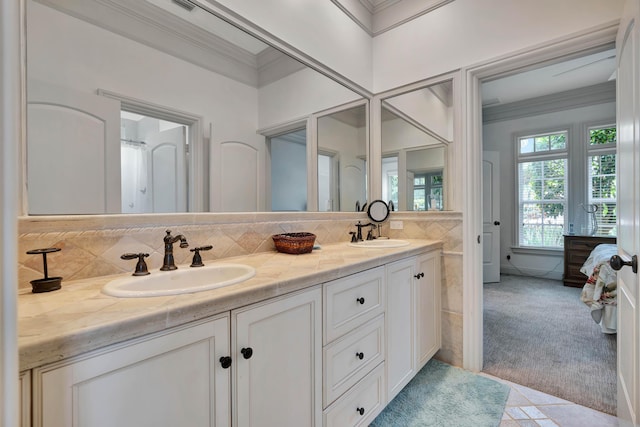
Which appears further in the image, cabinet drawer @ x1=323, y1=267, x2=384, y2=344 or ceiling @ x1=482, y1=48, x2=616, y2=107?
ceiling @ x1=482, y1=48, x2=616, y2=107

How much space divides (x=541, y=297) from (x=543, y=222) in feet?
5.48

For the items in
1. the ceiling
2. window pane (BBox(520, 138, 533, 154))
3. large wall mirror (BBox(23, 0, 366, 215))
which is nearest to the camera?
large wall mirror (BBox(23, 0, 366, 215))

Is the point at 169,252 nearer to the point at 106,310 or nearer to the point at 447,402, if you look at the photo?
the point at 106,310

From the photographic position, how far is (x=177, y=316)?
0.72 m

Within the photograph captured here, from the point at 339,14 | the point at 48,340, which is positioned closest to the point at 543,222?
the point at 339,14

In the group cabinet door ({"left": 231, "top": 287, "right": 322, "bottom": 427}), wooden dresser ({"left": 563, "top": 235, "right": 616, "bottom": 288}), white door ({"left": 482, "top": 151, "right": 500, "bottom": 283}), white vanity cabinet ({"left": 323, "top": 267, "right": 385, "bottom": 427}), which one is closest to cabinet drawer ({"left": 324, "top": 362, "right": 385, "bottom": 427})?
white vanity cabinet ({"left": 323, "top": 267, "right": 385, "bottom": 427})

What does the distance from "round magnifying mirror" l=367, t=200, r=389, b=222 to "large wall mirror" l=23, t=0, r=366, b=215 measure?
0.79 m

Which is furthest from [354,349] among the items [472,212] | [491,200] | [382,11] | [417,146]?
[491,200]

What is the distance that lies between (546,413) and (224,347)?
186 centimetres

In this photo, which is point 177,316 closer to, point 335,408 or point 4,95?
point 4,95

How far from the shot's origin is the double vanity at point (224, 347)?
590mm

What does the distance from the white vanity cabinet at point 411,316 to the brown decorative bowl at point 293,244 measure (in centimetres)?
46

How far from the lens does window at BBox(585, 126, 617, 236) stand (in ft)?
13.8

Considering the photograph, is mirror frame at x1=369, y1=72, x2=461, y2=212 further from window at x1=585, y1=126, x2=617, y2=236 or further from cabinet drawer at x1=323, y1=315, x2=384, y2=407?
window at x1=585, y1=126, x2=617, y2=236
